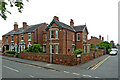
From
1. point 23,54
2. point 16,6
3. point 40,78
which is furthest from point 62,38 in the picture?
point 16,6

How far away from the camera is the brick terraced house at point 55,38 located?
2016cm

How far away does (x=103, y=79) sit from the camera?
8.09 meters

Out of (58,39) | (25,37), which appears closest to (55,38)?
(58,39)

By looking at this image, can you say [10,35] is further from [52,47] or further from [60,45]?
[60,45]

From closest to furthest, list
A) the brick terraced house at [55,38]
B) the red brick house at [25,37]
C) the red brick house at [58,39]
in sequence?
the red brick house at [58,39] → the brick terraced house at [55,38] → the red brick house at [25,37]

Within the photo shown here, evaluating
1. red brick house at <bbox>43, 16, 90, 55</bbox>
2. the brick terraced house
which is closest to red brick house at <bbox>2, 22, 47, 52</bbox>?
the brick terraced house

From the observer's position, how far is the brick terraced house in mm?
20156

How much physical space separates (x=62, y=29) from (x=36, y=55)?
7.61m

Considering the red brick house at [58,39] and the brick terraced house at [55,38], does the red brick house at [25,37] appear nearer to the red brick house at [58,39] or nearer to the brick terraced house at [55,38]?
the brick terraced house at [55,38]

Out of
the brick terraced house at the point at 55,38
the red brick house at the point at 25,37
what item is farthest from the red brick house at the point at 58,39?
the red brick house at the point at 25,37

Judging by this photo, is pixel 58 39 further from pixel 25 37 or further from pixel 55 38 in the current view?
pixel 25 37

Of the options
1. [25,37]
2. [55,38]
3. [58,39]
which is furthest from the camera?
[25,37]

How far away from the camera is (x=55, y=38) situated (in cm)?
2031

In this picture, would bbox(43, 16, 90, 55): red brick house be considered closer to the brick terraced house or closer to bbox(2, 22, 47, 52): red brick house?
the brick terraced house
